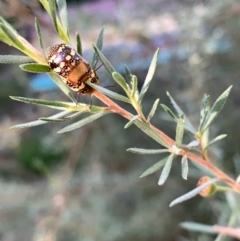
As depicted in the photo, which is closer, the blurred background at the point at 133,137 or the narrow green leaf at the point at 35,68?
the narrow green leaf at the point at 35,68

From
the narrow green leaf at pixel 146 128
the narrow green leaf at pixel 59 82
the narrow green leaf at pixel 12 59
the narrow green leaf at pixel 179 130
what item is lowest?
the narrow green leaf at pixel 179 130

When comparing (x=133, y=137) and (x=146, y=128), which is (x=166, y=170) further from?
(x=133, y=137)

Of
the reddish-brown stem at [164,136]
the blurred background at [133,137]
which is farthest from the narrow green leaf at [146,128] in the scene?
the blurred background at [133,137]

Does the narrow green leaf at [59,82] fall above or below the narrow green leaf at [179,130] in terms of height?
above

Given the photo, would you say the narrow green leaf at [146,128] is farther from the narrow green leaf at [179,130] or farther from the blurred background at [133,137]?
the blurred background at [133,137]

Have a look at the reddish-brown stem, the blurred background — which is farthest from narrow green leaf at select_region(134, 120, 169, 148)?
the blurred background

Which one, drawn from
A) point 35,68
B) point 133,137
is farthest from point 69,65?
point 133,137
